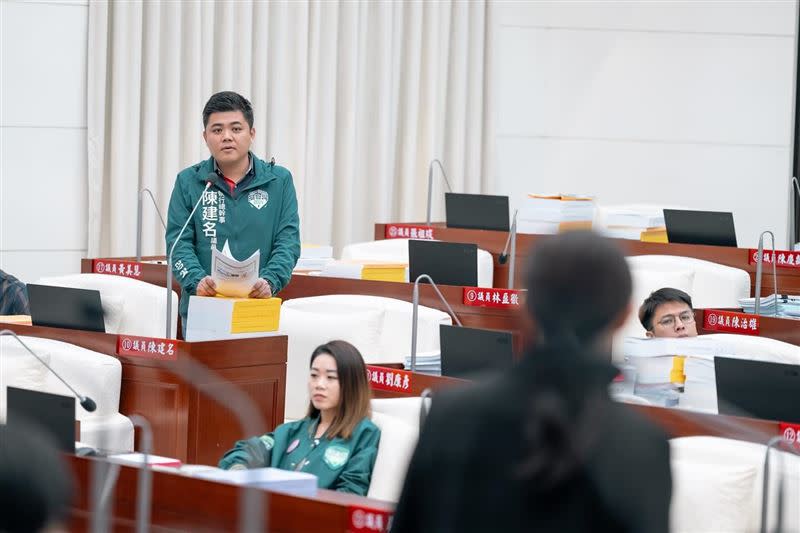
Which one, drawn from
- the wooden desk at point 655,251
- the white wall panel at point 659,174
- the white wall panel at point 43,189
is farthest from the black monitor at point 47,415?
the white wall panel at point 659,174

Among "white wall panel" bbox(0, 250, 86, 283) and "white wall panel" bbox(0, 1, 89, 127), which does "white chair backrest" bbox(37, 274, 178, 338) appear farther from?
"white wall panel" bbox(0, 1, 89, 127)

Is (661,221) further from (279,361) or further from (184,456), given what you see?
(184,456)

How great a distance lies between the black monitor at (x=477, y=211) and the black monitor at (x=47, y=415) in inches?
164

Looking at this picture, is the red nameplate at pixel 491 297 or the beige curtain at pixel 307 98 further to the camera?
the beige curtain at pixel 307 98

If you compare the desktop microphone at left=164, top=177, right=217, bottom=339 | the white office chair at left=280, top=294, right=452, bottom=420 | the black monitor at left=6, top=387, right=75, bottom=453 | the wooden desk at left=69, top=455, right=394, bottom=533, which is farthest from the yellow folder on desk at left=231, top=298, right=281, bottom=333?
the wooden desk at left=69, top=455, right=394, bottom=533

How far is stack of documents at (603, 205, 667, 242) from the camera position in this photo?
7.33 m

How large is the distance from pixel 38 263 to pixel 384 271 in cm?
244

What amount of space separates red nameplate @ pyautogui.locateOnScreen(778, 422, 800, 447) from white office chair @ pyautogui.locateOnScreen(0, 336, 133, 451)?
2.04m

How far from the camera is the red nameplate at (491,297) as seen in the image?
5336 millimetres

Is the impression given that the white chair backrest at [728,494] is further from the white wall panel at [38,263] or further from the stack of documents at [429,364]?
the white wall panel at [38,263]

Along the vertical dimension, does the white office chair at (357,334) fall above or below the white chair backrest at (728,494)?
above

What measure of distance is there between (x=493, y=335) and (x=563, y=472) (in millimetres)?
2607

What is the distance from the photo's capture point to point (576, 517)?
1504 mm

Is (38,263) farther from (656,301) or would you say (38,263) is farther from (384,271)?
(656,301)
